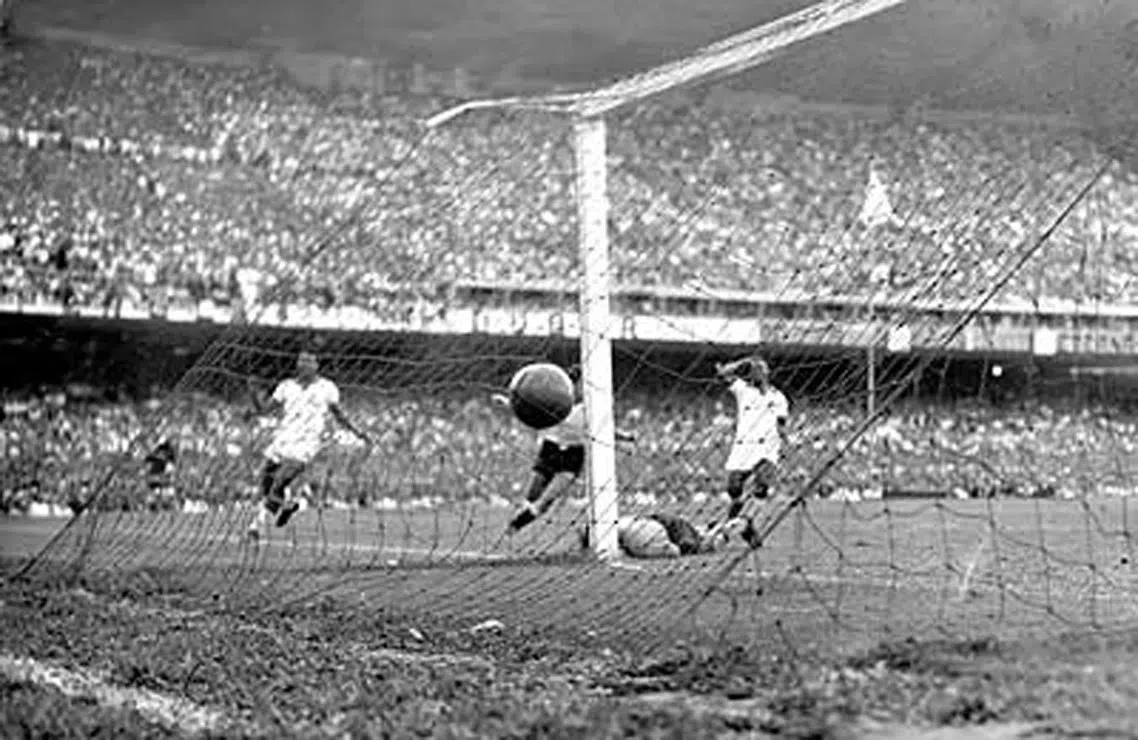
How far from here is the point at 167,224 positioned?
71.0ft

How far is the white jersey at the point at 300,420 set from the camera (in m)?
12.5

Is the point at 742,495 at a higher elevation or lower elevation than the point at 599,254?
lower

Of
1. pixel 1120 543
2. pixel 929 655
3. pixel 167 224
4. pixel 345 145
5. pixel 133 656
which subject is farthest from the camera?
pixel 345 145

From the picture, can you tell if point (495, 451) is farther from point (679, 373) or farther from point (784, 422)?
point (784, 422)

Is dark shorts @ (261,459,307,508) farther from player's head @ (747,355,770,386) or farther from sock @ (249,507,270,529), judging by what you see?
player's head @ (747,355,770,386)

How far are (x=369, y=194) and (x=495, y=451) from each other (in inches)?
163

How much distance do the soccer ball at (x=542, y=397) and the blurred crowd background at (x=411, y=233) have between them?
5.39ft

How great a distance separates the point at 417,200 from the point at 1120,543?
376 inches

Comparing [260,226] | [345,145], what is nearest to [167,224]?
[260,226]

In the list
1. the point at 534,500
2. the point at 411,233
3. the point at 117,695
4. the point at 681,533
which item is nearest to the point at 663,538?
the point at 681,533

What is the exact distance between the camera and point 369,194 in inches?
904

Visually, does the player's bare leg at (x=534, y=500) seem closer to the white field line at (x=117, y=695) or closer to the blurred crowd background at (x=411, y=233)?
the blurred crowd background at (x=411, y=233)

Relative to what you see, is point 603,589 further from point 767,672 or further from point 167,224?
point 167,224

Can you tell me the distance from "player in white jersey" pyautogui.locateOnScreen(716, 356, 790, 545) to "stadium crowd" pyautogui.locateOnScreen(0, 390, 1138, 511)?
0.84 feet
